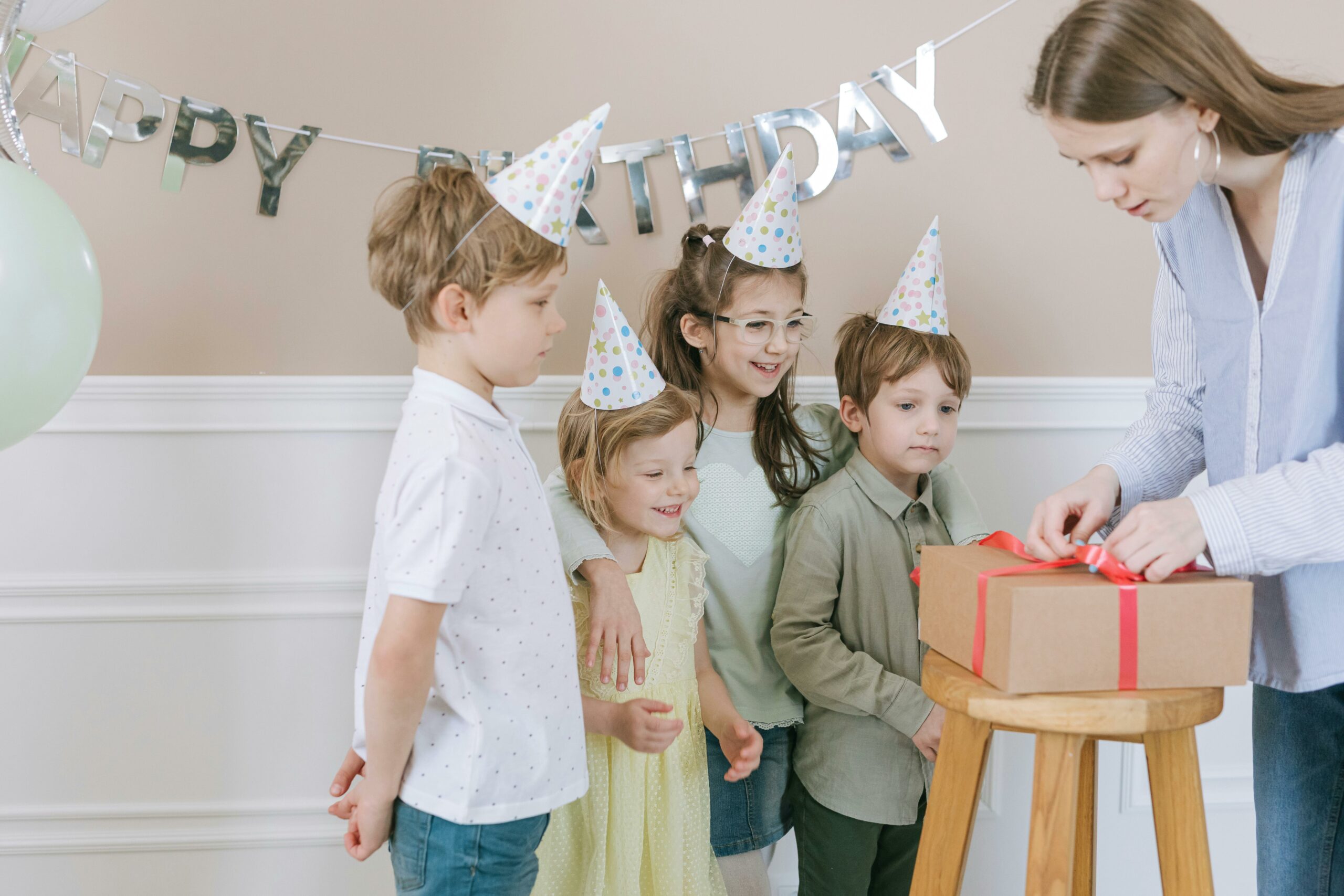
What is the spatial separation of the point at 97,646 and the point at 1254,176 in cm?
166

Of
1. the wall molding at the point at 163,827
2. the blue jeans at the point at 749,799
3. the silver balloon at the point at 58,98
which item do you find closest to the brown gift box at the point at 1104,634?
the blue jeans at the point at 749,799

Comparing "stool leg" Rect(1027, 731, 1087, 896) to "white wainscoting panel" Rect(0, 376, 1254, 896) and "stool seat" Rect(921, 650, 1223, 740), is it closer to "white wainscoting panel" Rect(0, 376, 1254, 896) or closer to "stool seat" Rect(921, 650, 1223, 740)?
"stool seat" Rect(921, 650, 1223, 740)

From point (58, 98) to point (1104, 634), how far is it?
1557 mm

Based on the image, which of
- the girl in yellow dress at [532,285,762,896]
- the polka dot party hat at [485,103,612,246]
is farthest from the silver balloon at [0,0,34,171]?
the girl in yellow dress at [532,285,762,896]

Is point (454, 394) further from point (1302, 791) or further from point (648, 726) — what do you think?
point (1302, 791)

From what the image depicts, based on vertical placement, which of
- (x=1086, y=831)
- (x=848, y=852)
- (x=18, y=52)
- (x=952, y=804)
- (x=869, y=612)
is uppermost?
(x=18, y=52)

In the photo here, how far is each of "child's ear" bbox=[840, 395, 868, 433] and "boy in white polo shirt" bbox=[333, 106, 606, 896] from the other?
0.58 m

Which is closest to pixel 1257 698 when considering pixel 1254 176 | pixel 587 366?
pixel 1254 176

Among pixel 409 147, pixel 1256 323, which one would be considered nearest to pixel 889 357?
pixel 1256 323

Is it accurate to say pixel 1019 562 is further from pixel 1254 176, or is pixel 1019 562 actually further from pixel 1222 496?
pixel 1254 176

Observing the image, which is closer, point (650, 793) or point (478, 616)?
point (478, 616)

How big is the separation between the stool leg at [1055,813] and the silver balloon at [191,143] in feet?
4.51

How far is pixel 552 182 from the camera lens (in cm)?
96

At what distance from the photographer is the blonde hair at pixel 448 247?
934 millimetres
